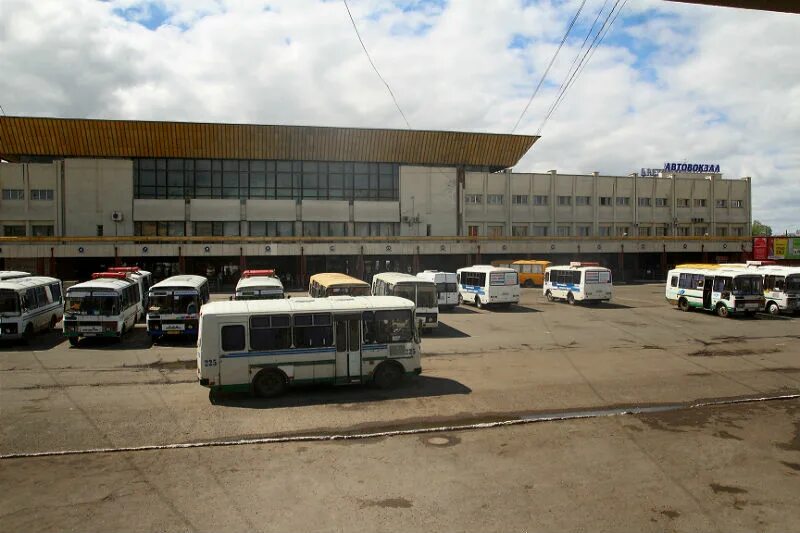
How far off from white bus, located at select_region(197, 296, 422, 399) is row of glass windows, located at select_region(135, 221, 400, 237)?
136 ft

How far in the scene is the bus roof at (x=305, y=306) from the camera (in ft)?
40.6

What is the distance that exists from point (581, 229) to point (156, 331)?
51148mm

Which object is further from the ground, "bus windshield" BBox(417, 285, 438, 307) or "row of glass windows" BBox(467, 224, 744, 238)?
"row of glass windows" BBox(467, 224, 744, 238)

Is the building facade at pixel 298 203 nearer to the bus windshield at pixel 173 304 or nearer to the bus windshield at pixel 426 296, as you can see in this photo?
the bus windshield at pixel 426 296

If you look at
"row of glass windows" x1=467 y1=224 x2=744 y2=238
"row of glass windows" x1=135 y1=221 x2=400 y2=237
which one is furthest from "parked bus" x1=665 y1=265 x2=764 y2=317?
"row of glass windows" x1=135 y1=221 x2=400 y2=237

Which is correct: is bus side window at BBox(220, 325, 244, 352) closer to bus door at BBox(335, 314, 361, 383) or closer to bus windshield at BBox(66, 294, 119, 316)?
bus door at BBox(335, 314, 361, 383)

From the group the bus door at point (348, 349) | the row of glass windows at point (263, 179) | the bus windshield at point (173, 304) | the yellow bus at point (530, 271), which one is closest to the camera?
the bus door at point (348, 349)

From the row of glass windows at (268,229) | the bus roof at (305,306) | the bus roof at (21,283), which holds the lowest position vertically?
the bus roof at (21,283)

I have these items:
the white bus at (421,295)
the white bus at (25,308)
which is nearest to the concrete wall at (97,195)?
the white bus at (25,308)

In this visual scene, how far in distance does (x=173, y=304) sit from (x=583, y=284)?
22.7m

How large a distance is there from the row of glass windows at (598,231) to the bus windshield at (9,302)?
138ft

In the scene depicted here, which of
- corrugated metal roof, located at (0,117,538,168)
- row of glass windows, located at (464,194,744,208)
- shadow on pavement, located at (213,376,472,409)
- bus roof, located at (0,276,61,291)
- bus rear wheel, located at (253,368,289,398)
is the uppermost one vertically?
corrugated metal roof, located at (0,117,538,168)

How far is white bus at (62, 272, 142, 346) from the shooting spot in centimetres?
1897

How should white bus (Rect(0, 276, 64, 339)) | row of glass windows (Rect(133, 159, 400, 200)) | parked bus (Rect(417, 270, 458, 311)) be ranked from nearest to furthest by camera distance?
white bus (Rect(0, 276, 64, 339)), parked bus (Rect(417, 270, 458, 311)), row of glass windows (Rect(133, 159, 400, 200))
